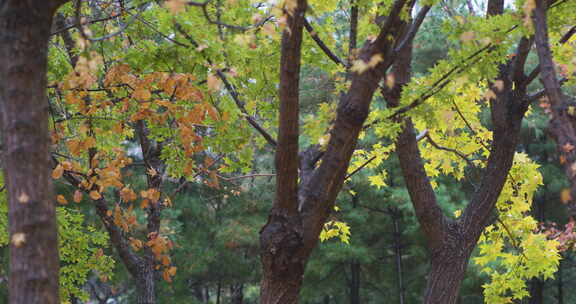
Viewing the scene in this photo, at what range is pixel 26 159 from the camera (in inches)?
98.0

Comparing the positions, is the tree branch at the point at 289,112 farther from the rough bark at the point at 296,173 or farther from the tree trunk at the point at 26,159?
the tree trunk at the point at 26,159

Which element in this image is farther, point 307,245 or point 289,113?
point 307,245

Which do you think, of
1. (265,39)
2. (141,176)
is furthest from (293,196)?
(141,176)

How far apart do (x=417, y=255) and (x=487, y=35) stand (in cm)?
1210

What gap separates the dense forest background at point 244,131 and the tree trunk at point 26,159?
0.31 ft

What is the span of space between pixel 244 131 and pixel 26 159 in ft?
9.78

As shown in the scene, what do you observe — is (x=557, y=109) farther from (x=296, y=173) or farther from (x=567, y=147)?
(x=296, y=173)

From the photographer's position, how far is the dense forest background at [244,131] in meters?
4.15

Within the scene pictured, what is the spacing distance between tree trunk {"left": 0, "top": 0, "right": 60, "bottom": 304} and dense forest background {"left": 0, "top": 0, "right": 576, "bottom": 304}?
9 centimetres

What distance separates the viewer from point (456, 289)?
5.73 metres

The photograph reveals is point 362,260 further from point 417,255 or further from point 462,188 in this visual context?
point 462,188

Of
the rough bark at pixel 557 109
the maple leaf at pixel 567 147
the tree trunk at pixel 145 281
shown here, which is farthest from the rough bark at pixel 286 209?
the tree trunk at pixel 145 281

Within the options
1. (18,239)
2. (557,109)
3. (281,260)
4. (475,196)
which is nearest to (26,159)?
(18,239)

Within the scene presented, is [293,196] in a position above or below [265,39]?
below
